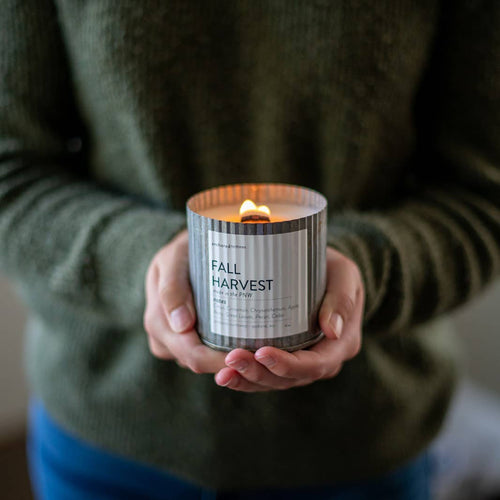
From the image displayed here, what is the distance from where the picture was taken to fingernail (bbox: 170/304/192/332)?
1.41ft

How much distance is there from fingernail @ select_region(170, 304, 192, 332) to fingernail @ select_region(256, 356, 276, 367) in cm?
6

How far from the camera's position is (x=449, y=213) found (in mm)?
596

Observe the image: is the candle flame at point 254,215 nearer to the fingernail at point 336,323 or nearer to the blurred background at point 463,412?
the fingernail at point 336,323

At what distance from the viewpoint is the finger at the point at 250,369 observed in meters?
0.40

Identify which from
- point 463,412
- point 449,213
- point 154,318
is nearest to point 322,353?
point 154,318

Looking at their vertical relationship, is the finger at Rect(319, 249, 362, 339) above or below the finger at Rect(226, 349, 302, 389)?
above

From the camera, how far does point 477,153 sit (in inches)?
24.0

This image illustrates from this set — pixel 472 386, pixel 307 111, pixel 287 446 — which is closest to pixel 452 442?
pixel 472 386

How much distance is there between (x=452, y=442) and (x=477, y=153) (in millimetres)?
962

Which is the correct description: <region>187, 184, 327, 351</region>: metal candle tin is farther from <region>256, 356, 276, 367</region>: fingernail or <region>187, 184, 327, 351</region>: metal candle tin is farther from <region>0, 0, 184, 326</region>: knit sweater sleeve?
<region>0, 0, 184, 326</region>: knit sweater sleeve

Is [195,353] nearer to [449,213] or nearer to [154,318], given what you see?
[154,318]

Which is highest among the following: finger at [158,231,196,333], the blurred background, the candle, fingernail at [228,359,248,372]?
the candle

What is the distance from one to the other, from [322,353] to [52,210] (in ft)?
1.04

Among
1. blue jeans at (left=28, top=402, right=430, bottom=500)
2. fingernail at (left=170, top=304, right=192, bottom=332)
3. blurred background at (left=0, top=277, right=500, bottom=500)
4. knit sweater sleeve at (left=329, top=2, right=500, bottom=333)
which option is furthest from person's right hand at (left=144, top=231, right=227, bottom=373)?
blurred background at (left=0, top=277, right=500, bottom=500)
